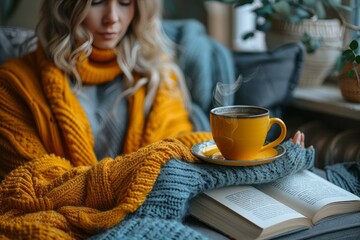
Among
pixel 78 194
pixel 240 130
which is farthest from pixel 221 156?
pixel 78 194

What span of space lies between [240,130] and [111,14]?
566 millimetres

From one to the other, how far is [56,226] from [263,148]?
0.43 meters

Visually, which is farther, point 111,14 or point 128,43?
point 128,43

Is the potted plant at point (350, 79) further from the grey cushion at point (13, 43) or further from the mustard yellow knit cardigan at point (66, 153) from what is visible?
the grey cushion at point (13, 43)

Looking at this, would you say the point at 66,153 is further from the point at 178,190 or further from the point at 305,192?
the point at 305,192

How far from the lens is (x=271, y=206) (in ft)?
3.42

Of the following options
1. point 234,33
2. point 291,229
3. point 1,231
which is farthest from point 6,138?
point 234,33

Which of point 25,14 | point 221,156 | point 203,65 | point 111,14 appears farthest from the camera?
point 25,14

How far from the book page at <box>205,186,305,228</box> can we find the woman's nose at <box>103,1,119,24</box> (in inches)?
23.0

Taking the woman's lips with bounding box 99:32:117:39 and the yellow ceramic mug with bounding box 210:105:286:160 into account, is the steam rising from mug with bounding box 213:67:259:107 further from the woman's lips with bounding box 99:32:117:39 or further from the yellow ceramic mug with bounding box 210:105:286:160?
the yellow ceramic mug with bounding box 210:105:286:160

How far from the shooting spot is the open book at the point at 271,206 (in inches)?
39.2

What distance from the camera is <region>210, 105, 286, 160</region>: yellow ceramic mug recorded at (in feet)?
3.41

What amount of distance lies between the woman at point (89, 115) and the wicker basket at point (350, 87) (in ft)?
1.20

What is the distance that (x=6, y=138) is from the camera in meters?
1.35
